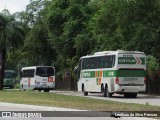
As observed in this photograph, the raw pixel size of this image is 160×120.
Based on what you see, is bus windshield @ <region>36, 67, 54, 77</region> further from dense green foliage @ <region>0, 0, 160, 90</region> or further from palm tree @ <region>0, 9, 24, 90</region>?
palm tree @ <region>0, 9, 24, 90</region>

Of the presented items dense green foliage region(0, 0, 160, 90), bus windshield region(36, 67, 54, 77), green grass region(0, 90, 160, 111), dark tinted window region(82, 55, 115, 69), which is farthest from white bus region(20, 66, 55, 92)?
green grass region(0, 90, 160, 111)

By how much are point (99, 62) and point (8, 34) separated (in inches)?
561

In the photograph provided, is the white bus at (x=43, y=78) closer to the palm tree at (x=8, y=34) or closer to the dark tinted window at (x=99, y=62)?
the palm tree at (x=8, y=34)

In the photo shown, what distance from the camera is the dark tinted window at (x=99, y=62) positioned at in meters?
37.6

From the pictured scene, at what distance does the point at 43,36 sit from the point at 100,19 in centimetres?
2892

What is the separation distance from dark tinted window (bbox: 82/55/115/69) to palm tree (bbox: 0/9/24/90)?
10.6m

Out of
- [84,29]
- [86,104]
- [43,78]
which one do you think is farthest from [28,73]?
[86,104]

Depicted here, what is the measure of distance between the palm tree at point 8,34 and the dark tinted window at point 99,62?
1058 centimetres

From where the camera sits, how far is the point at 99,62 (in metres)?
39.7

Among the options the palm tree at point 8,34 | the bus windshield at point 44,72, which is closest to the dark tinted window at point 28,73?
the bus windshield at point 44,72

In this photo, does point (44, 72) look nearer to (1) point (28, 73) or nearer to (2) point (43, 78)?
(2) point (43, 78)

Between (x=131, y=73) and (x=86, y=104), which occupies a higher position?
(x=131, y=73)

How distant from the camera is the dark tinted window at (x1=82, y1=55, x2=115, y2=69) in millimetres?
37609

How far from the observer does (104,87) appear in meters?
39.1
